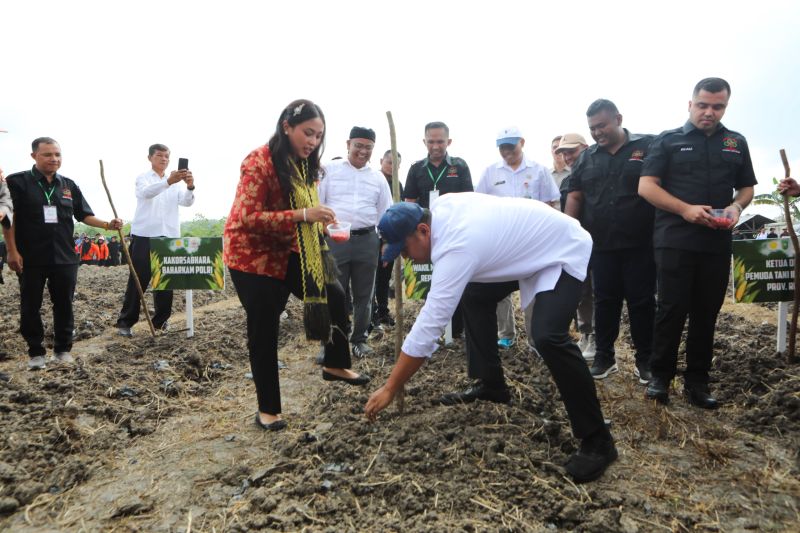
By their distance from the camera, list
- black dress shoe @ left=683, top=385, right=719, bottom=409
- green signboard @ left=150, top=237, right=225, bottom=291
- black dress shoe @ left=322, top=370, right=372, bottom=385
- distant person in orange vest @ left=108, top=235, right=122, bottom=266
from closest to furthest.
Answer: black dress shoe @ left=683, top=385, right=719, bottom=409
black dress shoe @ left=322, top=370, right=372, bottom=385
green signboard @ left=150, top=237, right=225, bottom=291
distant person in orange vest @ left=108, top=235, right=122, bottom=266

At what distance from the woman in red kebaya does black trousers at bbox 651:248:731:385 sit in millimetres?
2186

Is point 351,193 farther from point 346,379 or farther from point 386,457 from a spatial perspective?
point 386,457

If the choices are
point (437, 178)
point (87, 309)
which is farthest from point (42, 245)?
point (87, 309)

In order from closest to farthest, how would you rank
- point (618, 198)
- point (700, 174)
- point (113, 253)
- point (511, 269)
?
point (511, 269)
point (700, 174)
point (618, 198)
point (113, 253)

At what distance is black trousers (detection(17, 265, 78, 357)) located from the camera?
4801mm

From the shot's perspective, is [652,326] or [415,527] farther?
[652,326]

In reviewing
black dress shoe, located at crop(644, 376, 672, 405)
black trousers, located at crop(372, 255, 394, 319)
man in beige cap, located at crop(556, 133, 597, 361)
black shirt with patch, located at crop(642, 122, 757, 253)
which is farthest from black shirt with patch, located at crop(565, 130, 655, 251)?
black trousers, located at crop(372, 255, 394, 319)

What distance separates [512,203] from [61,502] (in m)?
2.59

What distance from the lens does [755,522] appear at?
229 cm

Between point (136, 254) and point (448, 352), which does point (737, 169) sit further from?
point (136, 254)

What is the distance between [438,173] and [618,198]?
1840 mm

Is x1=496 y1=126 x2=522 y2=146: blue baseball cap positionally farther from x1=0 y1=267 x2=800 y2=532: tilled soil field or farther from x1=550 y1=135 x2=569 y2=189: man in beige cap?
x1=0 y1=267 x2=800 y2=532: tilled soil field

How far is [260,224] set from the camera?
2.98m

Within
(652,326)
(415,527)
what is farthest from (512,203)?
(652,326)
